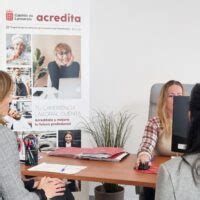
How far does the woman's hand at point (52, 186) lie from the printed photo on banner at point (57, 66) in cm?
147

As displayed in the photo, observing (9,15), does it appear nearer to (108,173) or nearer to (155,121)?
(155,121)

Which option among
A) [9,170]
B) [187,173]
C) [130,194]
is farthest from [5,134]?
[130,194]

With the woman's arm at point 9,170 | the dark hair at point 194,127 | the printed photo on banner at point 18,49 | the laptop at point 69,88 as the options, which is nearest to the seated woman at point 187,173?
the dark hair at point 194,127

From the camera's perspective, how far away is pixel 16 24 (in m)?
3.39

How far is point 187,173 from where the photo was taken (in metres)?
1.13

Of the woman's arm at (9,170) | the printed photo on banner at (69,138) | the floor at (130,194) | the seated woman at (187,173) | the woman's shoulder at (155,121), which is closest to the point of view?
the seated woman at (187,173)

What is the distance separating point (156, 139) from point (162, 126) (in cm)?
11

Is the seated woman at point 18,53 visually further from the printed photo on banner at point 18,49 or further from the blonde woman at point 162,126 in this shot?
the blonde woman at point 162,126

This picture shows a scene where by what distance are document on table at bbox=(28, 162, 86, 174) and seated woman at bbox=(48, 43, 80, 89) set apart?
4.33 ft

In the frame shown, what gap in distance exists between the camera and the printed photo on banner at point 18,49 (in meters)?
3.41

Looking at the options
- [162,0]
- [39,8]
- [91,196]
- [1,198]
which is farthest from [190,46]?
[1,198]

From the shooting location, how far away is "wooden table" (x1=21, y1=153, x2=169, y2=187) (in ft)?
6.45

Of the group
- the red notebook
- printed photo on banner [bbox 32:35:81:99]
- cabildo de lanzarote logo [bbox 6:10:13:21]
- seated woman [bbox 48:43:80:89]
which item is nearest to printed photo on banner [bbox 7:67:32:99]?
printed photo on banner [bbox 32:35:81:99]

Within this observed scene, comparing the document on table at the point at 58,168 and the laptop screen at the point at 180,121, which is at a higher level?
the laptop screen at the point at 180,121
